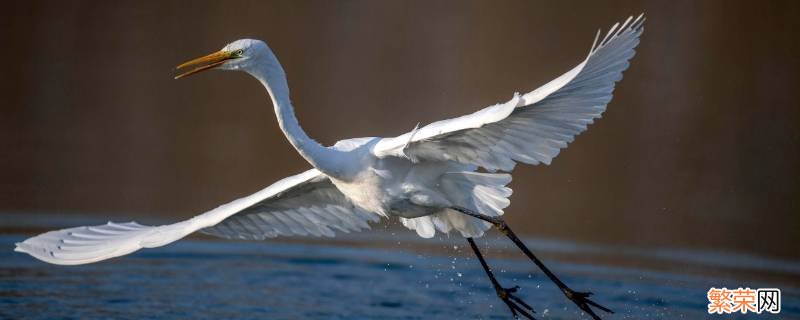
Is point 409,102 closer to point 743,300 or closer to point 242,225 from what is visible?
point 743,300

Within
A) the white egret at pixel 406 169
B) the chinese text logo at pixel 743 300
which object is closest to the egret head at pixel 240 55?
the white egret at pixel 406 169

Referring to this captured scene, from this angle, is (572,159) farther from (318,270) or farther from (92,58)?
(92,58)

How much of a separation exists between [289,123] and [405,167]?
652 mm

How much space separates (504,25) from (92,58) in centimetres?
447

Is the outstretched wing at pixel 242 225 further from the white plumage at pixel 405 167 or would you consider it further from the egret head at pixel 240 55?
the egret head at pixel 240 55

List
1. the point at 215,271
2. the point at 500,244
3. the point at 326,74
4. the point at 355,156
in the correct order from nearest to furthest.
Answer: the point at 355,156 → the point at 215,271 → the point at 500,244 → the point at 326,74

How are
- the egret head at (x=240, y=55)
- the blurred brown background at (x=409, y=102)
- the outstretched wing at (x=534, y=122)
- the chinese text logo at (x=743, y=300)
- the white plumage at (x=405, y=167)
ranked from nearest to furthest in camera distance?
the outstretched wing at (x=534, y=122)
the white plumage at (x=405, y=167)
the egret head at (x=240, y=55)
the chinese text logo at (x=743, y=300)
the blurred brown background at (x=409, y=102)

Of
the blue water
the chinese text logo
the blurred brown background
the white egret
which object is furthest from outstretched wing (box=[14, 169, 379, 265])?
the blurred brown background

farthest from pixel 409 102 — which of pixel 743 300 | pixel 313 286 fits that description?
pixel 743 300

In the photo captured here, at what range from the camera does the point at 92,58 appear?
14.2 m

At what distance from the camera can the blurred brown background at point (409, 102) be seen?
35.7ft

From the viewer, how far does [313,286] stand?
8625 millimetres

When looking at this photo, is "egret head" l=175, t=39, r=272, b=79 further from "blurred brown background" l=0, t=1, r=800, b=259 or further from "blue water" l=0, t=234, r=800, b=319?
"blurred brown background" l=0, t=1, r=800, b=259

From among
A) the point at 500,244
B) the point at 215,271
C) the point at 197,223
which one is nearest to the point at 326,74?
the point at 500,244
